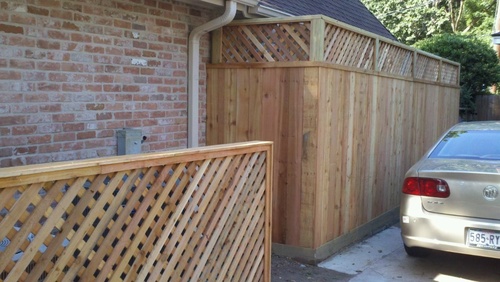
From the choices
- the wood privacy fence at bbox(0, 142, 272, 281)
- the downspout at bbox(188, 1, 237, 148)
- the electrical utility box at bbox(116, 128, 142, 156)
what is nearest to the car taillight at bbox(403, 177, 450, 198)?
the wood privacy fence at bbox(0, 142, 272, 281)

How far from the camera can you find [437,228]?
508cm

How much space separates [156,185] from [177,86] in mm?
2685

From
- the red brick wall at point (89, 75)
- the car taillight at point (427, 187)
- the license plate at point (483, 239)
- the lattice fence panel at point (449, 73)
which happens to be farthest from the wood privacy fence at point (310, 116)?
the lattice fence panel at point (449, 73)

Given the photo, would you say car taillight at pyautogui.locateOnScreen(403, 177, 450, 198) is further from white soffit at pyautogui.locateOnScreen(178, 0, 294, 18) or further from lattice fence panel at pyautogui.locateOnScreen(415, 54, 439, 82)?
lattice fence panel at pyautogui.locateOnScreen(415, 54, 439, 82)

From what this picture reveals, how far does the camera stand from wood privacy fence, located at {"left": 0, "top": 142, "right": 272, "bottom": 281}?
8.41 feet

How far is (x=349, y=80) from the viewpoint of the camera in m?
6.19

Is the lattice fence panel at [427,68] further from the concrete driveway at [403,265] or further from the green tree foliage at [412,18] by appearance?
the green tree foliage at [412,18]

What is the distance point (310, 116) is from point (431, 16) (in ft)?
74.7

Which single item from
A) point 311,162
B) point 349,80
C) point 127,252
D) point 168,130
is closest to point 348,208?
point 311,162

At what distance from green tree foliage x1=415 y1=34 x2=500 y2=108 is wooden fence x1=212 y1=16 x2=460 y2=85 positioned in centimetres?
852

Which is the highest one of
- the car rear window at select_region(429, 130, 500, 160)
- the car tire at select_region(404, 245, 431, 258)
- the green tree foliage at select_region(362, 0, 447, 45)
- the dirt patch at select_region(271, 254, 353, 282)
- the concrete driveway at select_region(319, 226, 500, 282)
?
the green tree foliage at select_region(362, 0, 447, 45)

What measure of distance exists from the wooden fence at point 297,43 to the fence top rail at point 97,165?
6.96 feet

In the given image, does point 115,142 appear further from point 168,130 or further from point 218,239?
point 218,239

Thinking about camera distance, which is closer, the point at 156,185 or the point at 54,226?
the point at 54,226
